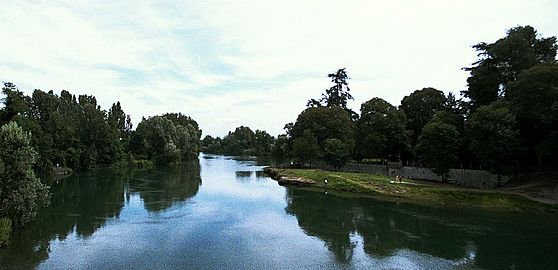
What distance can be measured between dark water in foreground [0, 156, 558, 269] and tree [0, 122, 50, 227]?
7.21ft

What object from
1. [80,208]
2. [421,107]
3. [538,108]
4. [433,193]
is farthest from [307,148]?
[80,208]

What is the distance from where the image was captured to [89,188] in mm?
52312

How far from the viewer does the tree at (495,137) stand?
42125mm

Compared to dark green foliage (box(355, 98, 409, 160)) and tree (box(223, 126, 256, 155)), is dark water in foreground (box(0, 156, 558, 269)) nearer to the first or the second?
dark green foliage (box(355, 98, 409, 160))

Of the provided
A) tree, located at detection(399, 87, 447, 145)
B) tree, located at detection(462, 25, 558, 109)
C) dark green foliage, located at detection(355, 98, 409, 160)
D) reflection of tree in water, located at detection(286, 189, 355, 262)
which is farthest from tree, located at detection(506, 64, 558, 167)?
reflection of tree in water, located at detection(286, 189, 355, 262)

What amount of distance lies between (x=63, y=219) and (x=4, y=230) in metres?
9.57

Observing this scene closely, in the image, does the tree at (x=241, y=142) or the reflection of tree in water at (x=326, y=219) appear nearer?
the reflection of tree in water at (x=326, y=219)

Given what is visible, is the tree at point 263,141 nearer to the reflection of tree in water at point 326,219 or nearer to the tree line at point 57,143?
the tree line at point 57,143

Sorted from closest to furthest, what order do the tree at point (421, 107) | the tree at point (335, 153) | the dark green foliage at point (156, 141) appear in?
the tree at point (421, 107), the tree at point (335, 153), the dark green foliage at point (156, 141)

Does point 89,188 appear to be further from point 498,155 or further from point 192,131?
point 192,131

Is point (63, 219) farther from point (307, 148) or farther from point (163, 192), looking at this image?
point (307, 148)

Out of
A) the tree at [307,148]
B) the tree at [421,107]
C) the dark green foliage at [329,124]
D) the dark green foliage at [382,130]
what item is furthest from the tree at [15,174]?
the dark green foliage at [329,124]

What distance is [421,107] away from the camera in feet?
215

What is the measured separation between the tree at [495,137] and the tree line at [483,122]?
96 mm
